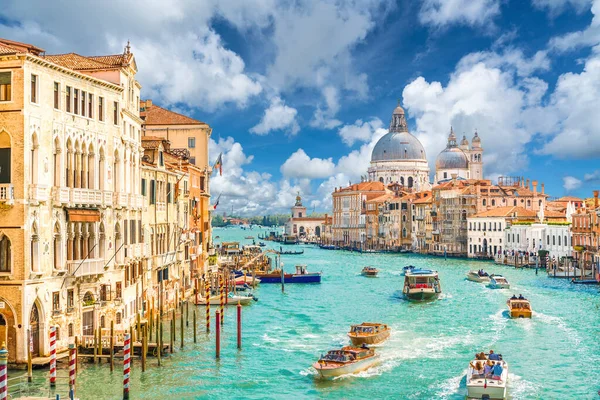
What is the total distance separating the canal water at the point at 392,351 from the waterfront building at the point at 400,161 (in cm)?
7884

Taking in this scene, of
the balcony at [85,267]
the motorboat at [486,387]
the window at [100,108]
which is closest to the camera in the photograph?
the motorboat at [486,387]

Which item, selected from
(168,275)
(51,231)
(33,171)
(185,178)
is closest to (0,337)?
(51,231)

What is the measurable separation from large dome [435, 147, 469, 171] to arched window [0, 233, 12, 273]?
98499 mm

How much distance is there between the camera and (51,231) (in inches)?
678

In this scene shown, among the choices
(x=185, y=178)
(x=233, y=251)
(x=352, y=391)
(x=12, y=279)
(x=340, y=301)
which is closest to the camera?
(x=12, y=279)

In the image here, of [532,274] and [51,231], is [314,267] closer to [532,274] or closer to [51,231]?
[532,274]

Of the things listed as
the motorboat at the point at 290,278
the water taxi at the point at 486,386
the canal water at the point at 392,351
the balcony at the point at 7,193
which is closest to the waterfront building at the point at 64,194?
the balcony at the point at 7,193

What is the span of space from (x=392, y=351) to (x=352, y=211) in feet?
284

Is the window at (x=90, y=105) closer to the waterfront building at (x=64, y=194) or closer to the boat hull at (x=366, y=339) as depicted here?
the waterfront building at (x=64, y=194)

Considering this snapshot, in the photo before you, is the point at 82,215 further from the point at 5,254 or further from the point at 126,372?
the point at 126,372

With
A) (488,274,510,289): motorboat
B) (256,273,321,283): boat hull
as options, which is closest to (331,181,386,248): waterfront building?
(256,273,321,283): boat hull

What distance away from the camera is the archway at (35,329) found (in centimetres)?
1675

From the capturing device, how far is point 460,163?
4375 inches

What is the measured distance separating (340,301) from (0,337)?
20.8 m
